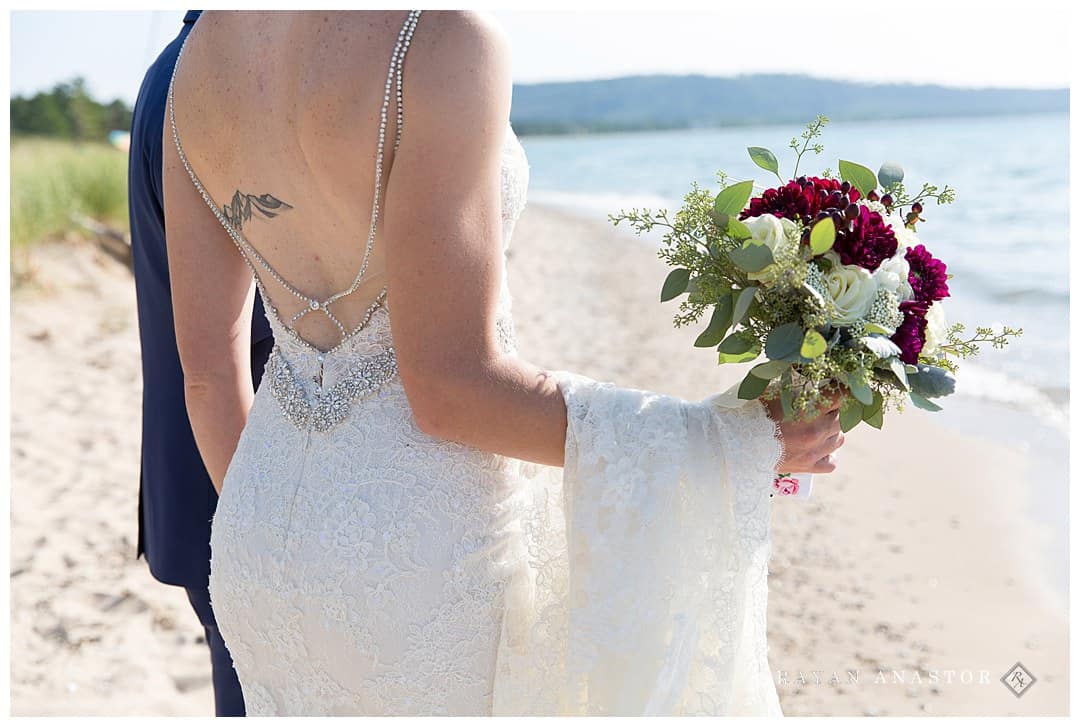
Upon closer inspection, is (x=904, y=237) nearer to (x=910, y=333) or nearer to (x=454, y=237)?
(x=910, y=333)

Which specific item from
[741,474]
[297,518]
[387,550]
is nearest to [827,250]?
[741,474]

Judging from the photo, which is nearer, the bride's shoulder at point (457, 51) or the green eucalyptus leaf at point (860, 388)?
the bride's shoulder at point (457, 51)

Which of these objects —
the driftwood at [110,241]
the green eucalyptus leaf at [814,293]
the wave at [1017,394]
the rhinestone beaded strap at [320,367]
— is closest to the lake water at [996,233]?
the wave at [1017,394]

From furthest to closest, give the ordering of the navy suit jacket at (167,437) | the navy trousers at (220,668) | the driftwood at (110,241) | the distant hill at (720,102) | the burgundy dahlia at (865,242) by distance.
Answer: the distant hill at (720,102) < the driftwood at (110,241) < the navy trousers at (220,668) < the navy suit jacket at (167,437) < the burgundy dahlia at (865,242)

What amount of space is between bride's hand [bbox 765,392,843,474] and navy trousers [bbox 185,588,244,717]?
1795 mm

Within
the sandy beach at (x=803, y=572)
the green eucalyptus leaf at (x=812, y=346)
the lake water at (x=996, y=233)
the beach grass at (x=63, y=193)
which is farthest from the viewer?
the beach grass at (x=63, y=193)

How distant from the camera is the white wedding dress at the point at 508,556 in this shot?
1.66 meters

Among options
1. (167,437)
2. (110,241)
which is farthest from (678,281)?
(110,241)

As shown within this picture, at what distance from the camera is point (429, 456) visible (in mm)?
1721

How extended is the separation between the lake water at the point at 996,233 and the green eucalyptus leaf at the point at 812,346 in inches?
13.9

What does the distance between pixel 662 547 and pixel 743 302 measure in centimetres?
45

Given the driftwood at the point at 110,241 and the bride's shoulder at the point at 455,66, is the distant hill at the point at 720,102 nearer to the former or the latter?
the driftwood at the point at 110,241

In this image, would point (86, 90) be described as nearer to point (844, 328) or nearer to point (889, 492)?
point (889, 492)

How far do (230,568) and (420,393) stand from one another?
60 cm
